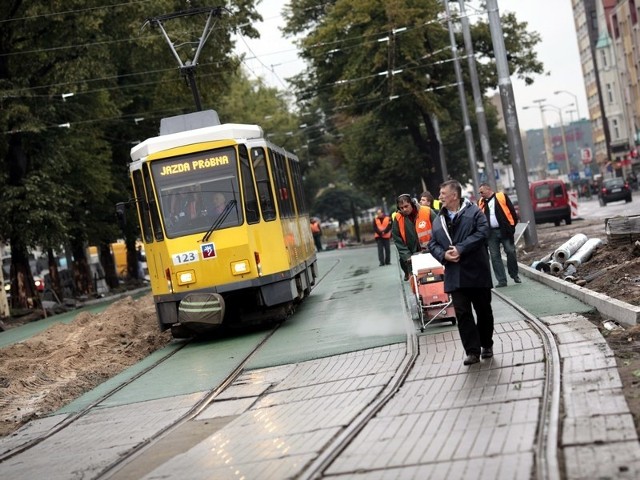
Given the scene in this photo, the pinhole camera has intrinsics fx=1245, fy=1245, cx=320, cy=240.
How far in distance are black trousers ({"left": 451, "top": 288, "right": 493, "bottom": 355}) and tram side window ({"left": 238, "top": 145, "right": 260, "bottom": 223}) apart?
826 cm

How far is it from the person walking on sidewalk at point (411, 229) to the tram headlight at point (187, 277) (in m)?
4.31

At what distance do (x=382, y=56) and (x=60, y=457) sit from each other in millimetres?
41212

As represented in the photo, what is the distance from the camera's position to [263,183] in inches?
791

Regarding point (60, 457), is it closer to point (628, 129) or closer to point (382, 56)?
point (382, 56)

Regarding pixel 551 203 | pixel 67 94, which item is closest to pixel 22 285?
pixel 67 94

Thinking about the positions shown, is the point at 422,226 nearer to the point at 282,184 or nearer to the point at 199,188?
the point at 199,188

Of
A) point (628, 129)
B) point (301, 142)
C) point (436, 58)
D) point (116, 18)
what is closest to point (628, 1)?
point (628, 129)

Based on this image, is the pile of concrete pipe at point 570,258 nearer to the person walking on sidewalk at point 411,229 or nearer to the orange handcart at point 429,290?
the person walking on sidewalk at point 411,229

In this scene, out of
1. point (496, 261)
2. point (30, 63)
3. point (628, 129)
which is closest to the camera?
point (496, 261)

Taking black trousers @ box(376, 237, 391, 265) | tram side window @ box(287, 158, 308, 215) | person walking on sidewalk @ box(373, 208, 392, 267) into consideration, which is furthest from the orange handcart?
black trousers @ box(376, 237, 391, 265)

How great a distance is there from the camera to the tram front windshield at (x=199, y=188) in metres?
19.7

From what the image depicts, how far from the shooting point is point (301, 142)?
305ft

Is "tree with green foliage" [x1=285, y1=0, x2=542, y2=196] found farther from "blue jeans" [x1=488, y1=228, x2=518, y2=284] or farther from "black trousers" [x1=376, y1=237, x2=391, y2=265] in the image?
"blue jeans" [x1=488, y1=228, x2=518, y2=284]

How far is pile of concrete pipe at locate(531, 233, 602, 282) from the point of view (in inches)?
826
